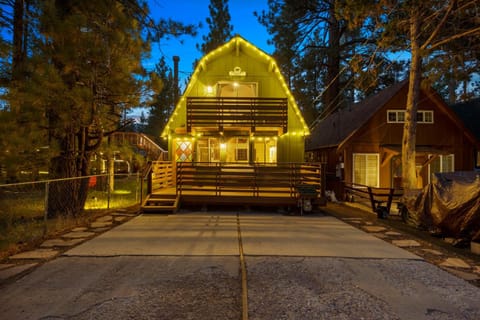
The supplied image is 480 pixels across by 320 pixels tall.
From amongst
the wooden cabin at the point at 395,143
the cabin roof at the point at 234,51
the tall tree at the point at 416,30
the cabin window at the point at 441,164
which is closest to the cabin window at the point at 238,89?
the cabin roof at the point at 234,51

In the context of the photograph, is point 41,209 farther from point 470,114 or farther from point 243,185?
point 470,114

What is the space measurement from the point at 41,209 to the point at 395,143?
18.2 meters

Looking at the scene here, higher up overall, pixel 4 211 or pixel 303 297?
pixel 4 211

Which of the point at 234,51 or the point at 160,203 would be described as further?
the point at 234,51

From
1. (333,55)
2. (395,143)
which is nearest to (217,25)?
(333,55)

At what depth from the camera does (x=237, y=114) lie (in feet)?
44.5

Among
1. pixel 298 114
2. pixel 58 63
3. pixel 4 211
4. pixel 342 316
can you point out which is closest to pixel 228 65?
pixel 298 114

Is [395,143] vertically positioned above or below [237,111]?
below

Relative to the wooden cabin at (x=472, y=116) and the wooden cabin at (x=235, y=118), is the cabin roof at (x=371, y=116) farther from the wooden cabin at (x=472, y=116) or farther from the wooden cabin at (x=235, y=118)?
the wooden cabin at (x=235, y=118)

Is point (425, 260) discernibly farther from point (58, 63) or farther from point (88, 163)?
point (58, 63)

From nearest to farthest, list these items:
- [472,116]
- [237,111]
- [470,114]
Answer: [237,111], [472,116], [470,114]

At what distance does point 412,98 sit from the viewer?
38.8ft

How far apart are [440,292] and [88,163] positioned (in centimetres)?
1047

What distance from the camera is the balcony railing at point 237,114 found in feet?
43.9
